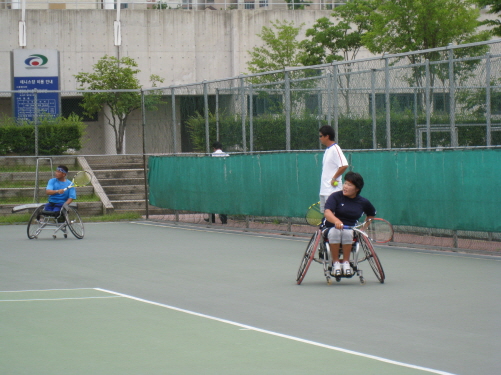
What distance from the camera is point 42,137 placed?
2484cm

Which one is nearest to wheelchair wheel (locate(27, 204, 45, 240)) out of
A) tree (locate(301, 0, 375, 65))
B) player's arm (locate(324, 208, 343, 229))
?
player's arm (locate(324, 208, 343, 229))

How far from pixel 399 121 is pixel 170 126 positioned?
7.56 m

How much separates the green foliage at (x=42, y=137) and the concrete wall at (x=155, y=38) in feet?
47.3

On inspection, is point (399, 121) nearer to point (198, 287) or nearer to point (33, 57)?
point (198, 287)

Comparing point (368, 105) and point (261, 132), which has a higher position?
point (368, 105)

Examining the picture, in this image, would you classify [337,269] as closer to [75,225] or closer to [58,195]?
[75,225]

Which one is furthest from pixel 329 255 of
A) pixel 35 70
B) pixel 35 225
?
pixel 35 70

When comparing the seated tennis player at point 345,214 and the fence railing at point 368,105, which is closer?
the seated tennis player at point 345,214

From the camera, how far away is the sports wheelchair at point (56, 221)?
651 inches

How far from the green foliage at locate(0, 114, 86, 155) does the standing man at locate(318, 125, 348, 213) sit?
14287mm

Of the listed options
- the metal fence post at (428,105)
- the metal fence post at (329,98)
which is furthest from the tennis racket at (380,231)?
the metal fence post at (329,98)

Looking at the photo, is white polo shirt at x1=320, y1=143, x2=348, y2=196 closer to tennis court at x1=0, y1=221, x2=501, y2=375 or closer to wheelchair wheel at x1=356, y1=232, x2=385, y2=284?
tennis court at x1=0, y1=221, x2=501, y2=375

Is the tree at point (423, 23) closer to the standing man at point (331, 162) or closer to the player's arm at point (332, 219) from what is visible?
the standing man at point (331, 162)

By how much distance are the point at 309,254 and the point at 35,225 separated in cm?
855
